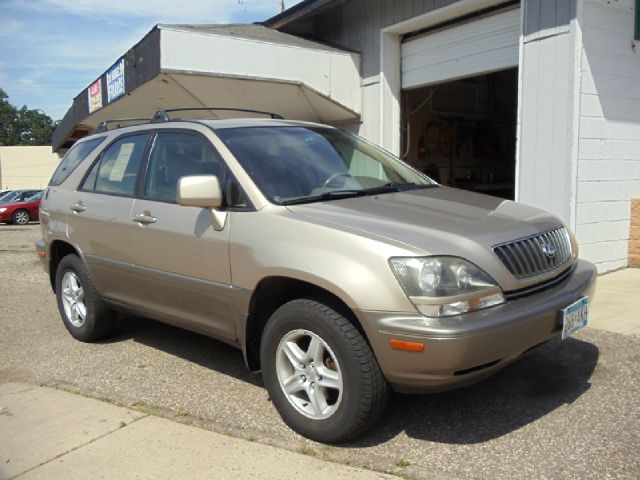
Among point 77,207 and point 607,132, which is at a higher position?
point 607,132

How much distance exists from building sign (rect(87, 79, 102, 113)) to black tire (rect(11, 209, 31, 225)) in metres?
11.7

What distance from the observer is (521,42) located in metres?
7.17

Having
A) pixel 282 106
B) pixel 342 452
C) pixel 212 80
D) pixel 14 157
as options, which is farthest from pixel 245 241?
pixel 14 157

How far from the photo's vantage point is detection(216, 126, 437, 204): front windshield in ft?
12.3

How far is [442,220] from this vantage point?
3311 mm

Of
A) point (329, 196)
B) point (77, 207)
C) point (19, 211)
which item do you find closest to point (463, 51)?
point (329, 196)

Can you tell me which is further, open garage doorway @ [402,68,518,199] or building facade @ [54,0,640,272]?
open garage doorway @ [402,68,518,199]

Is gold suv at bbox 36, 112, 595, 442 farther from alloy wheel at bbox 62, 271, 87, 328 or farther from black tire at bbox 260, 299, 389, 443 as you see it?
alloy wheel at bbox 62, 271, 87, 328

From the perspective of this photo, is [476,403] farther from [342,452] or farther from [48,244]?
[48,244]

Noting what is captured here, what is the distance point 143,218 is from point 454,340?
8.17ft

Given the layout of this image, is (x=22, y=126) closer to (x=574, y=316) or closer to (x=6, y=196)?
(x=6, y=196)

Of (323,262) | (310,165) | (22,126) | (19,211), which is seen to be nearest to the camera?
(323,262)

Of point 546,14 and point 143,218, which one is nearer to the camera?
point 143,218

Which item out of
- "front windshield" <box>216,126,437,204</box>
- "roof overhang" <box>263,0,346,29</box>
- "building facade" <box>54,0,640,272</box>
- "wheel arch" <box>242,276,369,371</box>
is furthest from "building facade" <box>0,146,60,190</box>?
"wheel arch" <box>242,276,369,371</box>
